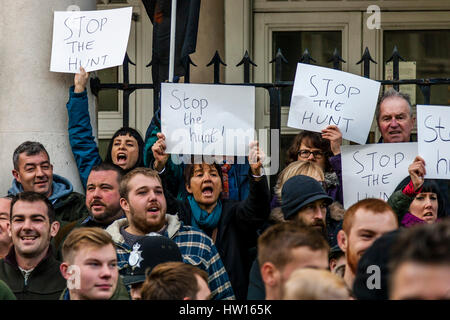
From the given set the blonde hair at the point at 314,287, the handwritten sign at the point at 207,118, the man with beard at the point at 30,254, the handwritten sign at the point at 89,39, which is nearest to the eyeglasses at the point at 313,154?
the handwritten sign at the point at 207,118

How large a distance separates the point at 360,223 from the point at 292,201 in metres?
0.78

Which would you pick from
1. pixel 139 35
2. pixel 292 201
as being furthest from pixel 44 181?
pixel 139 35

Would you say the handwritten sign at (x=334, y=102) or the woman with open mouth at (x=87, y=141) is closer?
the handwritten sign at (x=334, y=102)

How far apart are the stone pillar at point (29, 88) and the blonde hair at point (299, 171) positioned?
162 cm

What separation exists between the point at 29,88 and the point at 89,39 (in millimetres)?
549

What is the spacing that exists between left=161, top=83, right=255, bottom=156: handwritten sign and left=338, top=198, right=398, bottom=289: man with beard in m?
1.43

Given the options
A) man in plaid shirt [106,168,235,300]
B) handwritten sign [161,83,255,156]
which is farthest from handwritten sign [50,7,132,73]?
man in plaid shirt [106,168,235,300]

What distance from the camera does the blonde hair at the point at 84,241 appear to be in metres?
4.41

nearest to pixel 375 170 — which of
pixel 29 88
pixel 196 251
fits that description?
pixel 196 251

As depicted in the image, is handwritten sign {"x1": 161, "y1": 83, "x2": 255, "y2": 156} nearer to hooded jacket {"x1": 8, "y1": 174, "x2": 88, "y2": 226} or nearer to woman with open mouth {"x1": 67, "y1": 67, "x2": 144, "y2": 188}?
woman with open mouth {"x1": 67, "y1": 67, "x2": 144, "y2": 188}

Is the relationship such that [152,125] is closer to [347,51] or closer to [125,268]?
[125,268]

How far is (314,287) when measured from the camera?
3.23 m

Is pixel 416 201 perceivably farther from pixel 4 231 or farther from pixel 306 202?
pixel 4 231

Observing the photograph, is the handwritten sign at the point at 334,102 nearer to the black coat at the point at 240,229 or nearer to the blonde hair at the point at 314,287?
the black coat at the point at 240,229
